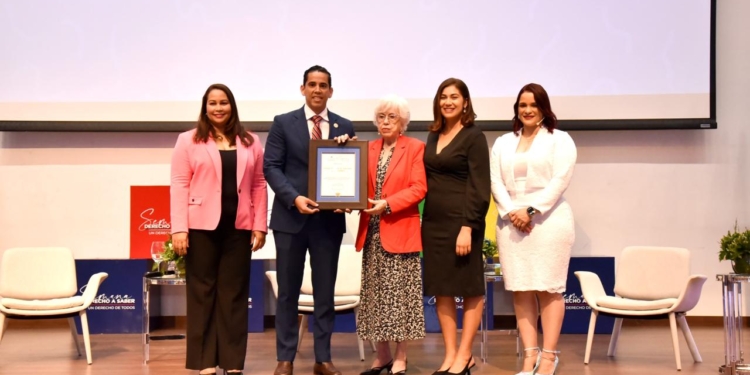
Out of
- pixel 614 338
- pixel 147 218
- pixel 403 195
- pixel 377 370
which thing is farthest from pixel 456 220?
pixel 147 218

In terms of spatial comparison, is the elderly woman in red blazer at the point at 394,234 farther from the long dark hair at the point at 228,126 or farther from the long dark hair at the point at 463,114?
the long dark hair at the point at 228,126

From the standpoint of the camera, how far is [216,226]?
427cm

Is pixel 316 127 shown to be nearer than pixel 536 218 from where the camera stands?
No

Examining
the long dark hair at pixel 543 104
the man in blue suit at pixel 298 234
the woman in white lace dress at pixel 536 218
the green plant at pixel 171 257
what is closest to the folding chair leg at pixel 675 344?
the woman in white lace dress at pixel 536 218

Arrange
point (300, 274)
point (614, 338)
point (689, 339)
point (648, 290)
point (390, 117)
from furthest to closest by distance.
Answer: point (648, 290)
point (614, 338)
point (689, 339)
point (300, 274)
point (390, 117)

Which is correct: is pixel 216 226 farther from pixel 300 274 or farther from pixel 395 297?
pixel 395 297

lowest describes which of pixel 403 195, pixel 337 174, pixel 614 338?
pixel 614 338

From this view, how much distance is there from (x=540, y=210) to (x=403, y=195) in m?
0.74

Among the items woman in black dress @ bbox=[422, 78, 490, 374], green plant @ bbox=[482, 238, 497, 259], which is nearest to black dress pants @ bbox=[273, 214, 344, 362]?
woman in black dress @ bbox=[422, 78, 490, 374]

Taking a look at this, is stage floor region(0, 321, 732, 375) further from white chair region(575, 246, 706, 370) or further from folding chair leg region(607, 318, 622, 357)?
white chair region(575, 246, 706, 370)

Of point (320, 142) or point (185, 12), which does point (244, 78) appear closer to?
point (185, 12)

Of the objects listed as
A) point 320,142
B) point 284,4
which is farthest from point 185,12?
point 320,142

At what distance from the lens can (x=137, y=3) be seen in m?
7.05

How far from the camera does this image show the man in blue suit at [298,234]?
456 centimetres
